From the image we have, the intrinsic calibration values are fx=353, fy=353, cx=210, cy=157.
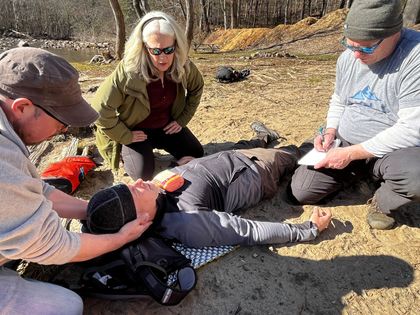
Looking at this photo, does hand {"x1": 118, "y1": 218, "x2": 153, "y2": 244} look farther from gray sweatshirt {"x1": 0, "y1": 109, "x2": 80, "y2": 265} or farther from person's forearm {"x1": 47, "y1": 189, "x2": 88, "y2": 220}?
gray sweatshirt {"x1": 0, "y1": 109, "x2": 80, "y2": 265}

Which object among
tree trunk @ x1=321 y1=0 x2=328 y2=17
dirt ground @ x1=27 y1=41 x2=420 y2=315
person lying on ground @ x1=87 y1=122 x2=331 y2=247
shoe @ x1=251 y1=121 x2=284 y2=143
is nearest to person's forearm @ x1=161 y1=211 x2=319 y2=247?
person lying on ground @ x1=87 y1=122 x2=331 y2=247

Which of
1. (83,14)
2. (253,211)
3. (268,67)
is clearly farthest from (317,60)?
(83,14)

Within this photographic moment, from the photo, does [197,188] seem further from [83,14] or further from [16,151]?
[83,14]

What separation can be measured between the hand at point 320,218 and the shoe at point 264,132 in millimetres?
1469

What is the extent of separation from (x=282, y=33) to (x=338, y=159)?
17.9m

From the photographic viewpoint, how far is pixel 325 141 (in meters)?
3.05

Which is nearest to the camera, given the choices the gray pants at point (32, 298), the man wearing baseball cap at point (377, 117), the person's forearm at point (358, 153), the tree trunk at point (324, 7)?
the gray pants at point (32, 298)

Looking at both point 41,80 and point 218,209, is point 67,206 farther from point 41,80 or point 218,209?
point 218,209

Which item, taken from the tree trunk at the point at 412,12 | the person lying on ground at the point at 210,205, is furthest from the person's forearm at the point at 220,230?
the tree trunk at the point at 412,12

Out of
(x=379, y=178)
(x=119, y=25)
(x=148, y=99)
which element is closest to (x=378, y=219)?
(x=379, y=178)

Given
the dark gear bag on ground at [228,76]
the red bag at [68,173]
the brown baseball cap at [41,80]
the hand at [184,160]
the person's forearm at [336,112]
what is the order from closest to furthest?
the brown baseball cap at [41,80]
the person's forearm at [336,112]
the red bag at [68,173]
the hand at [184,160]
the dark gear bag on ground at [228,76]

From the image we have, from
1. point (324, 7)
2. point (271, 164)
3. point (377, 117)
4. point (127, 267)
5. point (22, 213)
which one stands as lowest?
point (127, 267)

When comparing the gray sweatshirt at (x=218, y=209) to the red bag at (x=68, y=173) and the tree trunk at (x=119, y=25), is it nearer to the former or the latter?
the red bag at (x=68, y=173)

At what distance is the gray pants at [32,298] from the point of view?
1.61 m
